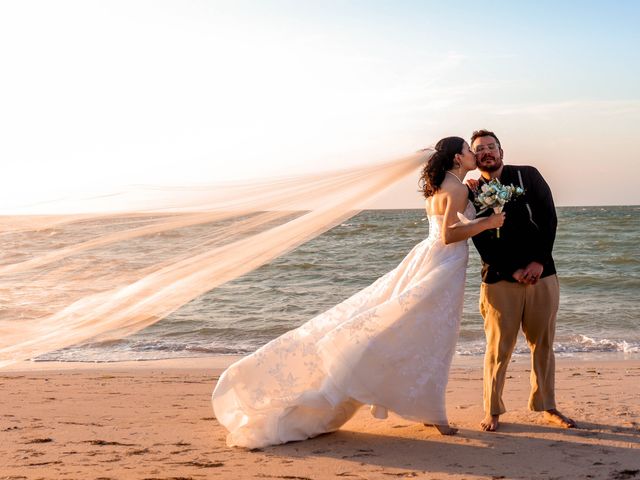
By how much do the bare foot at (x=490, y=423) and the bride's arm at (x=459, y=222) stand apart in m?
1.40

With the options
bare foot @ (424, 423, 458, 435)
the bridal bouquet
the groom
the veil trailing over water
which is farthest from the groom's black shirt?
bare foot @ (424, 423, 458, 435)

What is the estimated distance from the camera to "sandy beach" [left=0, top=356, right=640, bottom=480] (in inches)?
185

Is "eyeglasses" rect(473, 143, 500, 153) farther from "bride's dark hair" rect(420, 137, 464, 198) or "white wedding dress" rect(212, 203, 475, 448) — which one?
"white wedding dress" rect(212, 203, 475, 448)

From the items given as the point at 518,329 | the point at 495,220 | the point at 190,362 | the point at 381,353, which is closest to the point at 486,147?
the point at 495,220

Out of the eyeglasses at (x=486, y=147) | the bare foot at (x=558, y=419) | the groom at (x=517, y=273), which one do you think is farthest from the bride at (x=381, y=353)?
the bare foot at (x=558, y=419)

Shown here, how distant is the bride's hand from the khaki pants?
1.76 ft

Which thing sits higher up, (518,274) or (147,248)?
(147,248)

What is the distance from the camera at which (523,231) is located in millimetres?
5445

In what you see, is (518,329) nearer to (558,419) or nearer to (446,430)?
(558,419)

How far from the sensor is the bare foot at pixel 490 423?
18.0 ft

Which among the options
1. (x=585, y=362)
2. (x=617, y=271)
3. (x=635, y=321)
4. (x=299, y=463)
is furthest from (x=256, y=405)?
(x=617, y=271)

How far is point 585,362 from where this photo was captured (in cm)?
975

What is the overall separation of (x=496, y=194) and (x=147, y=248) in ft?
10.1

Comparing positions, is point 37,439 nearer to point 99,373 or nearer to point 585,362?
point 99,373
